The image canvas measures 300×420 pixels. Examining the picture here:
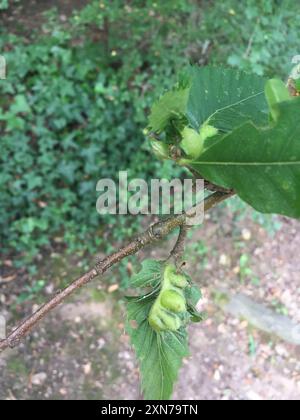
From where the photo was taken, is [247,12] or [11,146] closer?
[247,12]

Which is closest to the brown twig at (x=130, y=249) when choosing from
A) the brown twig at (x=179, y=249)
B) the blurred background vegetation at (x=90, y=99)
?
the brown twig at (x=179, y=249)

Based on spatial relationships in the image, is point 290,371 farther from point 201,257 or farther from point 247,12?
point 247,12

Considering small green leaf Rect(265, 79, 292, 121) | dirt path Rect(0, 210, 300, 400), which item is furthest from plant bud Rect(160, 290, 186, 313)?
dirt path Rect(0, 210, 300, 400)

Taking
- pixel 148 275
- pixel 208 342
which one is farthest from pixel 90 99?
pixel 148 275

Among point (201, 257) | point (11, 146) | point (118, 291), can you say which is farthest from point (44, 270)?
point (201, 257)

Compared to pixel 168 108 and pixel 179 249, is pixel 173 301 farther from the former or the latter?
pixel 168 108

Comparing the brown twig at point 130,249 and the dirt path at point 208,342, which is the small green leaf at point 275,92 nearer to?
the brown twig at point 130,249
